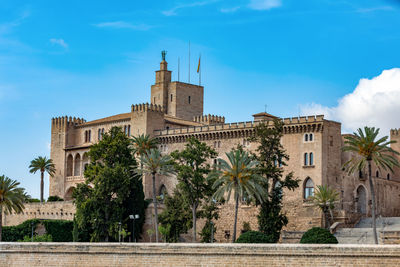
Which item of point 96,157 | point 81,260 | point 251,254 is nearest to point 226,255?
point 251,254

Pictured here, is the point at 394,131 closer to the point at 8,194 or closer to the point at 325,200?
the point at 325,200

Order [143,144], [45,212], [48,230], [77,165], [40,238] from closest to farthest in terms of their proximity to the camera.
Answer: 1. [40,238]
2. [143,144]
3. [48,230]
4. [45,212]
5. [77,165]

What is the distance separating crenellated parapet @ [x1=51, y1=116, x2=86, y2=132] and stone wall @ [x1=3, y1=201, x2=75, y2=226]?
9.62 meters

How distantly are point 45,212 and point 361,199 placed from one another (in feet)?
95.6

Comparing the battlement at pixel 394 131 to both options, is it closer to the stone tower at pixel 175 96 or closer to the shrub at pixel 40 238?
the stone tower at pixel 175 96

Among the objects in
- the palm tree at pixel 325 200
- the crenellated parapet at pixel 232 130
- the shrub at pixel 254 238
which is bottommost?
the shrub at pixel 254 238

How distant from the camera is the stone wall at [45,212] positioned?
69706 mm

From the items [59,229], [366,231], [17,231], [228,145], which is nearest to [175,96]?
[228,145]

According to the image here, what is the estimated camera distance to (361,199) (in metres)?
66.2

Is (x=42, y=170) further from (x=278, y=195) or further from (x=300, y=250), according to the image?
(x=300, y=250)

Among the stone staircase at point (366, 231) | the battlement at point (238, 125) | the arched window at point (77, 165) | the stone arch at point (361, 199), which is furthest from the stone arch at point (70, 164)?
the stone staircase at point (366, 231)

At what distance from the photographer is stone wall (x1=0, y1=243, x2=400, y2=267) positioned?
97.8 ft

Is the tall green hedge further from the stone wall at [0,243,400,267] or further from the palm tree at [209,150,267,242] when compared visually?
the stone wall at [0,243,400,267]

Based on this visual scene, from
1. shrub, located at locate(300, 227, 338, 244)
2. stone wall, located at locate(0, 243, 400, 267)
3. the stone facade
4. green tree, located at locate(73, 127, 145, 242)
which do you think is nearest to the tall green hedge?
green tree, located at locate(73, 127, 145, 242)
